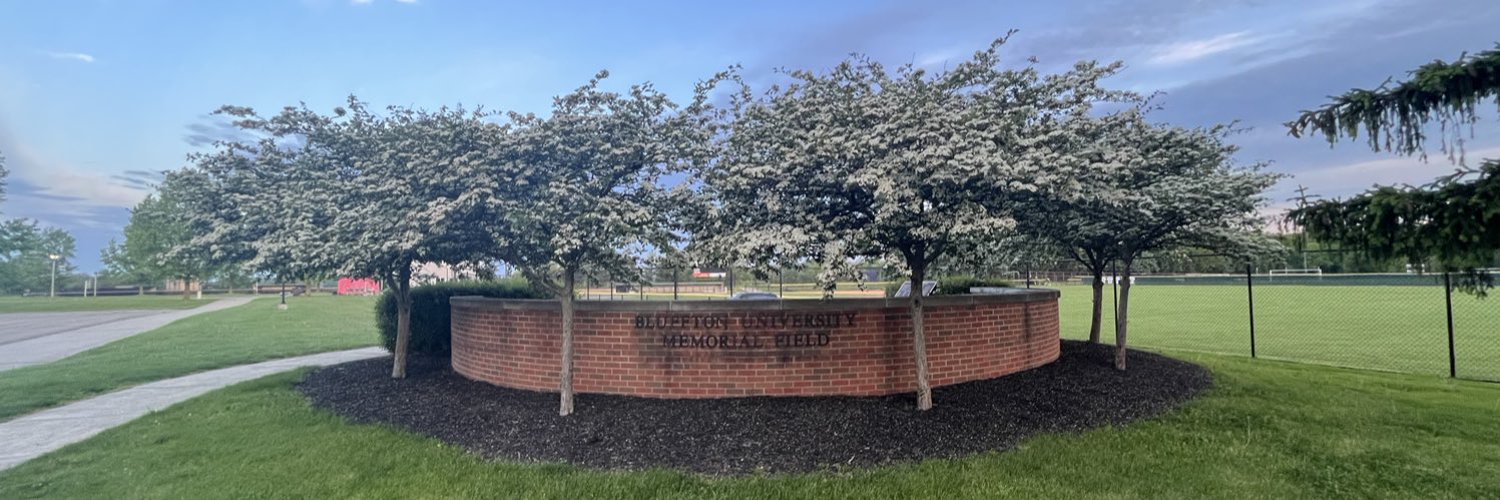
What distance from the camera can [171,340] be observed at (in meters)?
15.9

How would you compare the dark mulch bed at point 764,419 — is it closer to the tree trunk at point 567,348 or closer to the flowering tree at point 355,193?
the tree trunk at point 567,348

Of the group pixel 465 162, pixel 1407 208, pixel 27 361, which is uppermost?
pixel 465 162

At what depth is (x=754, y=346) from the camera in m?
6.77

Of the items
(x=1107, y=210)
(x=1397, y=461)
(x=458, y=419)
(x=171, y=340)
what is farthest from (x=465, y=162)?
(x=171, y=340)

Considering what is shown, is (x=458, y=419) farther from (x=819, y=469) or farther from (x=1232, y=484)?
(x=1232, y=484)

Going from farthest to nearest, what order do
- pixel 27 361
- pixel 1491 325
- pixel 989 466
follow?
pixel 1491 325
pixel 27 361
pixel 989 466

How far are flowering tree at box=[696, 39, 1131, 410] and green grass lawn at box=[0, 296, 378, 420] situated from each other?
9.10 meters

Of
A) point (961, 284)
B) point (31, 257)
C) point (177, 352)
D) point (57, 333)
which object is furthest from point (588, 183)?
point (31, 257)

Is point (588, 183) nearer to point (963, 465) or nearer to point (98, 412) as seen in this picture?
point (963, 465)

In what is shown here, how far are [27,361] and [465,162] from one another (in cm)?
1323

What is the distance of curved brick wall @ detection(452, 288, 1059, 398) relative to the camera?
678 centimetres

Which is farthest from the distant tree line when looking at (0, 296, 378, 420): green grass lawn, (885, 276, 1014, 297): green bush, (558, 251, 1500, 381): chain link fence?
(885, 276, 1014, 297): green bush

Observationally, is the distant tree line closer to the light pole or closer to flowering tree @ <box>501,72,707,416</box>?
the light pole

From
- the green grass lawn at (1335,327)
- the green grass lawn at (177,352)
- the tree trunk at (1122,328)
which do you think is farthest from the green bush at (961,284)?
the green grass lawn at (177,352)
